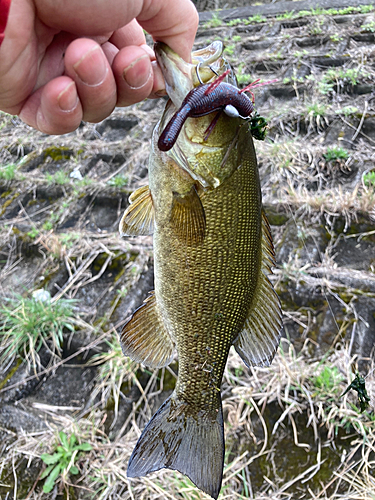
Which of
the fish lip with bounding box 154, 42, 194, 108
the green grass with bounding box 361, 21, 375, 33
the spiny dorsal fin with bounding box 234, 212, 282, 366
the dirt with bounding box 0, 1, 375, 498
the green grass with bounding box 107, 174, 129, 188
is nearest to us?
the fish lip with bounding box 154, 42, 194, 108

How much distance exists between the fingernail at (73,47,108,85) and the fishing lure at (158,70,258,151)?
42 cm

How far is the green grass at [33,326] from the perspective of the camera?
2.18 meters

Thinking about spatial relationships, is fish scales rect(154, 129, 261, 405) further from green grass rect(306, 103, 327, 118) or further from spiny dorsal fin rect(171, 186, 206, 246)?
green grass rect(306, 103, 327, 118)

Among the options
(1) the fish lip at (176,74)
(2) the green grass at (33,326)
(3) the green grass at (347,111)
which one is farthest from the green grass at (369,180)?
(2) the green grass at (33,326)

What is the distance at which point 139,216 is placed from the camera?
1.32m

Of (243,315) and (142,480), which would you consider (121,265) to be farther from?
(243,315)

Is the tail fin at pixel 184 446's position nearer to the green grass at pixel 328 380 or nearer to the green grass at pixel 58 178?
the green grass at pixel 328 380

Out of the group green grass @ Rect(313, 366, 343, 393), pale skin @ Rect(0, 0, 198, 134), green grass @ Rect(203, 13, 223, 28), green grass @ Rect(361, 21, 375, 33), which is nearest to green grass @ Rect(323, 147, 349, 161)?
Result: green grass @ Rect(313, 366, 343, 393)

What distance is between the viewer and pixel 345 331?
2006 millimetres

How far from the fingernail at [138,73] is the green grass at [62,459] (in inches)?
61.1

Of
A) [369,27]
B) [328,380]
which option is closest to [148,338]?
[328,380]

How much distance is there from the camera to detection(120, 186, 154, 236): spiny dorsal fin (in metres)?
1.30

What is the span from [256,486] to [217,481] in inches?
22.8

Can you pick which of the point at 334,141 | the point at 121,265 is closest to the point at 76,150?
the point at 121,265
